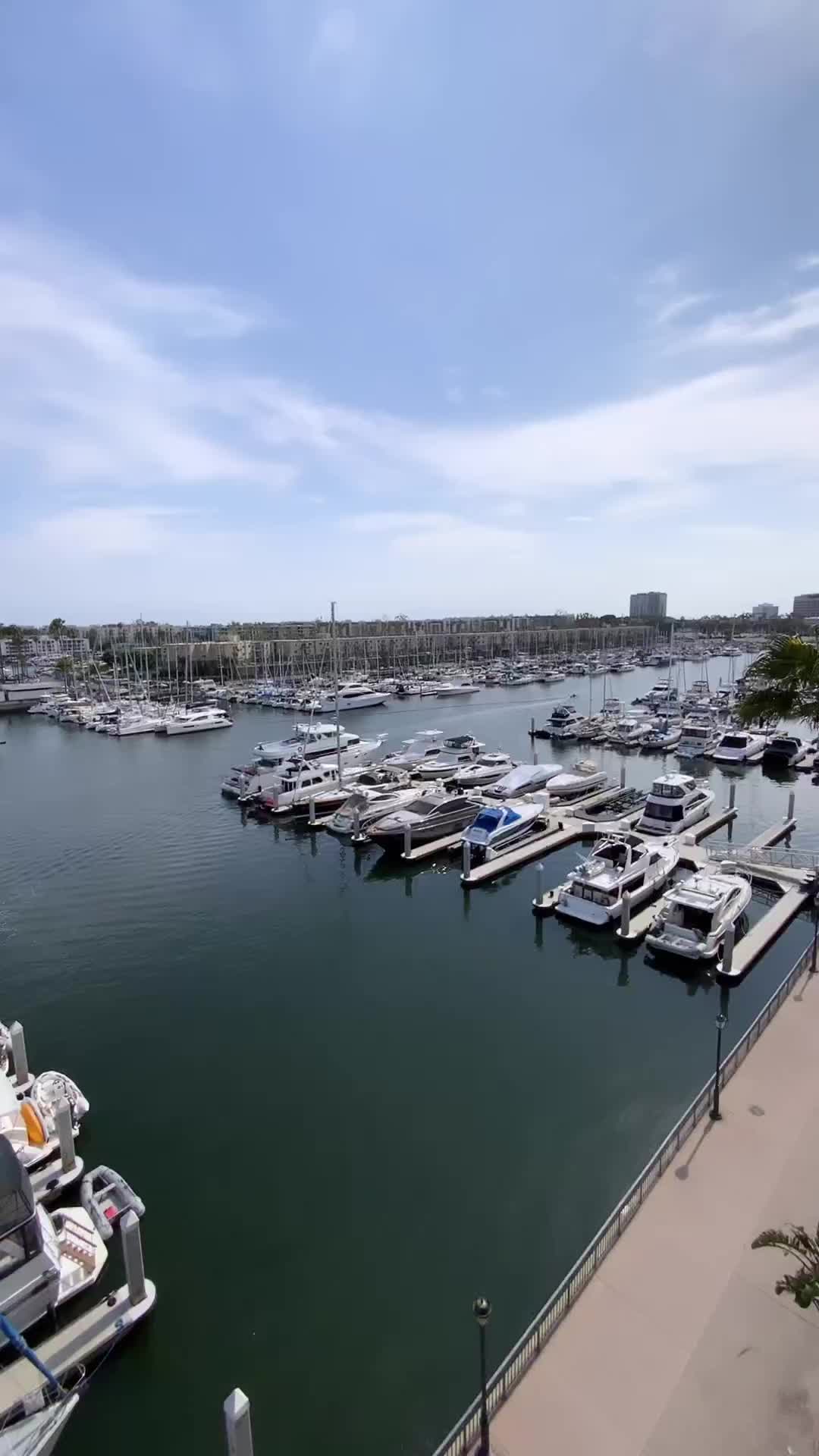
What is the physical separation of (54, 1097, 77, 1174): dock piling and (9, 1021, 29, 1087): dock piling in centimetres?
268

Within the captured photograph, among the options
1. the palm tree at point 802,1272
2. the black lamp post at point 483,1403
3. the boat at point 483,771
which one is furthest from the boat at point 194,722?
the palm tree at point 802,1272

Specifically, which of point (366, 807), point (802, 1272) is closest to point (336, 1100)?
point (802, 1272)

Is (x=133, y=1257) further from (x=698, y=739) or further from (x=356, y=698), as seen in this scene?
(x=356, y=698)

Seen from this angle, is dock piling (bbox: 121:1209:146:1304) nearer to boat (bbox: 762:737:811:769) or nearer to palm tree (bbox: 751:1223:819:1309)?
palm tree (bbox: 751:1223:819:1309)

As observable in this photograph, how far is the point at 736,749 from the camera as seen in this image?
152ft

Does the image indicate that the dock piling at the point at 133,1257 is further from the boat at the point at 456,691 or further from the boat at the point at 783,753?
the boat at the point at 456,691

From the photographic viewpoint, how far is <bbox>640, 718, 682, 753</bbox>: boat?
52.0 meters

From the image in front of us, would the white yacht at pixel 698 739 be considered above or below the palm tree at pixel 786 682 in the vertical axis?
below

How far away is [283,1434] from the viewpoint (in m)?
8.16

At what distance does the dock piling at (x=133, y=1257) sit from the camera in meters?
8.90

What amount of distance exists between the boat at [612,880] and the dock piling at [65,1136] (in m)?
14.9

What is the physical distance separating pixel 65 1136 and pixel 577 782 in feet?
97.3

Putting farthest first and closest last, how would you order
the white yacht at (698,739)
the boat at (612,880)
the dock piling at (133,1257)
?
1. the white yacht at (698,739)
2. the boat at (612,880)
3. the dock piling at (133,1257)

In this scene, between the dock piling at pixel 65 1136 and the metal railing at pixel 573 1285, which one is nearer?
the metal railing at pixel 573 1285
